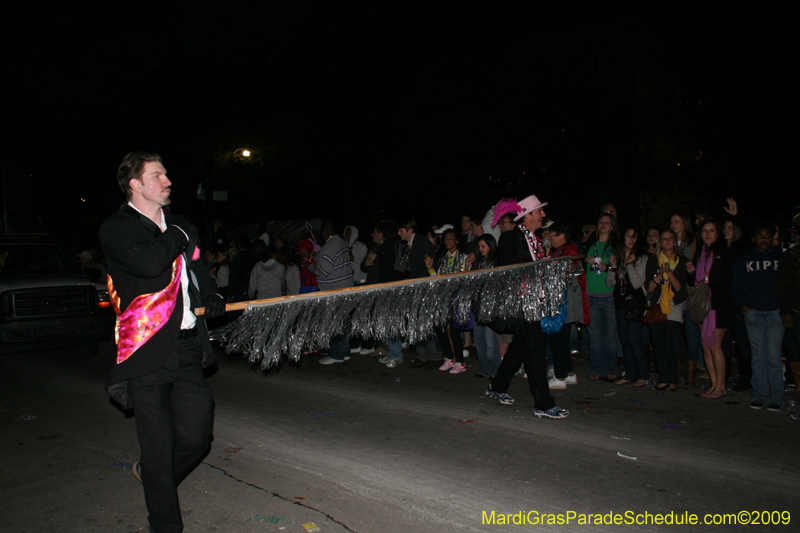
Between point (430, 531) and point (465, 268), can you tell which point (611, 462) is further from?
point (465, 268)

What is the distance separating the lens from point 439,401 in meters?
6.54

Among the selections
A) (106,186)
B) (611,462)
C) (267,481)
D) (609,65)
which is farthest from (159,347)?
(609,65)

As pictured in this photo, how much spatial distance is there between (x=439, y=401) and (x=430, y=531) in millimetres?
2976

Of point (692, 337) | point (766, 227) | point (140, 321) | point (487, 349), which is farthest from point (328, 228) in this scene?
point (140, 321)

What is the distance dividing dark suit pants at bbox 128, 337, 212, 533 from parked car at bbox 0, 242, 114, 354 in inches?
247

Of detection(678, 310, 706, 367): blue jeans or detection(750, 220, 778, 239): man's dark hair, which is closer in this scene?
detection(750, 220, 778, 239): man's dark hair

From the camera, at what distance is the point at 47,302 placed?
872cm

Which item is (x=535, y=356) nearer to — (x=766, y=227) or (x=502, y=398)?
(x=502, y=398)

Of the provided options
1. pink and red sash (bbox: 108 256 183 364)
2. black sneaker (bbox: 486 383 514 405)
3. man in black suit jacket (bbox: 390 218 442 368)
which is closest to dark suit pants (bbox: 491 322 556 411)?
black sneaker (bbox: 486 383 514 405)

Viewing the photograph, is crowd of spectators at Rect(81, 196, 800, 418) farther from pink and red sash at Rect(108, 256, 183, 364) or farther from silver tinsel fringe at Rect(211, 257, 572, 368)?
pink and red sash at Rect(108, 256, 183, 364)

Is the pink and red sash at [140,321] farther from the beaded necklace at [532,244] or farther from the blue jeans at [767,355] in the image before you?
the blue jeans at [767,355]

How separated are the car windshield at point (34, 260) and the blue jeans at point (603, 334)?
7.99 m

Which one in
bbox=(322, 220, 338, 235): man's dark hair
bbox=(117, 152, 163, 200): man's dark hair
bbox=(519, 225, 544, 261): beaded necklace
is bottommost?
bbox=(519, 225, 544, 261): beaded necklace

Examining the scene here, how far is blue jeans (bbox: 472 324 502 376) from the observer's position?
7.47 metres
